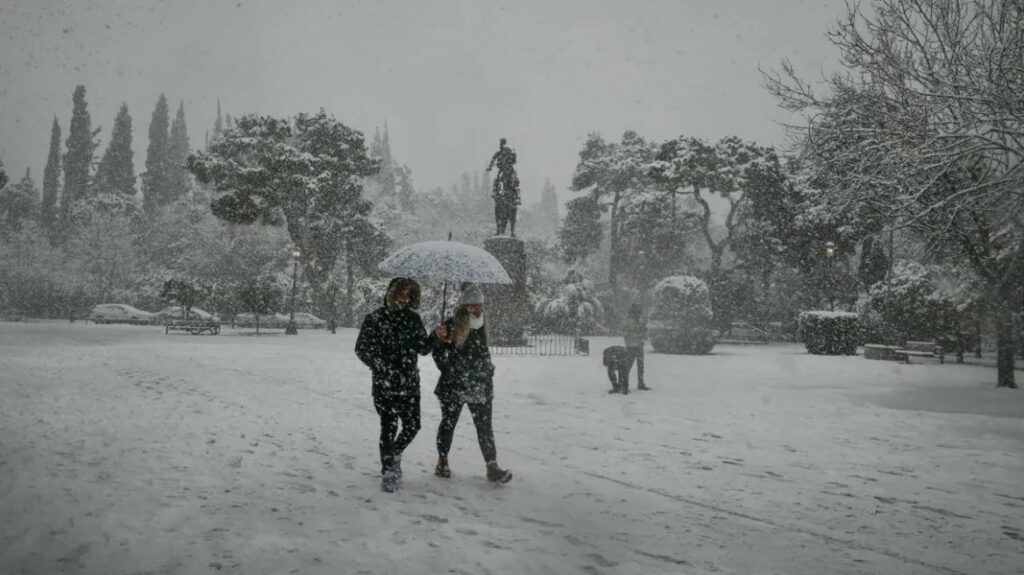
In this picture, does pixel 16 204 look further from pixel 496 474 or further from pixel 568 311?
pixel 496 474

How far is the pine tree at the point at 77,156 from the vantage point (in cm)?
5750

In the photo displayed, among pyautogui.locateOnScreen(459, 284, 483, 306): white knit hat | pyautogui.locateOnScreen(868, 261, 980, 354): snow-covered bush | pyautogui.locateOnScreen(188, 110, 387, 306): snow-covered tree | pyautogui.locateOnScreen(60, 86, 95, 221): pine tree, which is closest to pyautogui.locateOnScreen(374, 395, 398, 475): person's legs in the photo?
pyautogui.locateOnScreen(459, 284, 483, 306): white knit hat

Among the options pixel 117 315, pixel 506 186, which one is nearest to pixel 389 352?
pixel 506 186

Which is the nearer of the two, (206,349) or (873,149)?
(873,149)

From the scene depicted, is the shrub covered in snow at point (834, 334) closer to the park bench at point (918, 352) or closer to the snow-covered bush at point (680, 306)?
the park bench at point (918, 352)

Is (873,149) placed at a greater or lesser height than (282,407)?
greater

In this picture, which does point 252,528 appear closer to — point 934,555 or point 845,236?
point 934,555

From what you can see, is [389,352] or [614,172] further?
[614,172]

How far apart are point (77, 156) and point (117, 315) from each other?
3145 cm

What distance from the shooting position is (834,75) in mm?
9859

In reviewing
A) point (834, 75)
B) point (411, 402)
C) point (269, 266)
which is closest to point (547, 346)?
point (834, 75)

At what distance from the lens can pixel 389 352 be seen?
4602 mm

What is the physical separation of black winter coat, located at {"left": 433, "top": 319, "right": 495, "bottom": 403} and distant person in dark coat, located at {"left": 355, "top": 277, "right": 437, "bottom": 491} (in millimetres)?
282

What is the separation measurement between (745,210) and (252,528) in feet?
116
